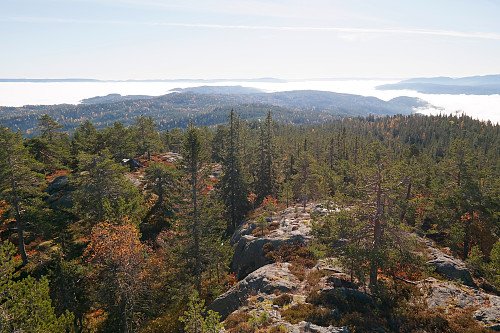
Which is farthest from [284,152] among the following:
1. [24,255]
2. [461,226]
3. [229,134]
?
[24,255]

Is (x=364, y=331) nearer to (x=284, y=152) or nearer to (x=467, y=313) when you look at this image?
(x=467, y=313)

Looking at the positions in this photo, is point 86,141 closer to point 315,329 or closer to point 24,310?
point 24,310

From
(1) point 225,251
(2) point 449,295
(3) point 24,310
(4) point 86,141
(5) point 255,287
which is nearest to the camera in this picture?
(3) point 24,310

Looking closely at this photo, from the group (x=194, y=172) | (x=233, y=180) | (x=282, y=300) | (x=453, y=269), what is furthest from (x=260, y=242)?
(x=233, y=180)

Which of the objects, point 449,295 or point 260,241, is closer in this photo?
point 449,295

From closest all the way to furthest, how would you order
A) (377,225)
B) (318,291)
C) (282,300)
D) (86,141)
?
(282,300) → (377,225) → (318,291) → (86,141)

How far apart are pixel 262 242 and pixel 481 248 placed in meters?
32.6

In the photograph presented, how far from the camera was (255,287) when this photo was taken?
19.5 m

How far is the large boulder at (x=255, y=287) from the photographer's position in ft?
61.5

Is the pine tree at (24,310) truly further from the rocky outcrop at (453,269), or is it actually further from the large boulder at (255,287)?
the rocky outcrop at (453,269)

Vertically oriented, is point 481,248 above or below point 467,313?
below

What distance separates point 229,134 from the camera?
148 ft

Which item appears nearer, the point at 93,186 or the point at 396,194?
the point at 396,194

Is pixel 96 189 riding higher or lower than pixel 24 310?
higher
